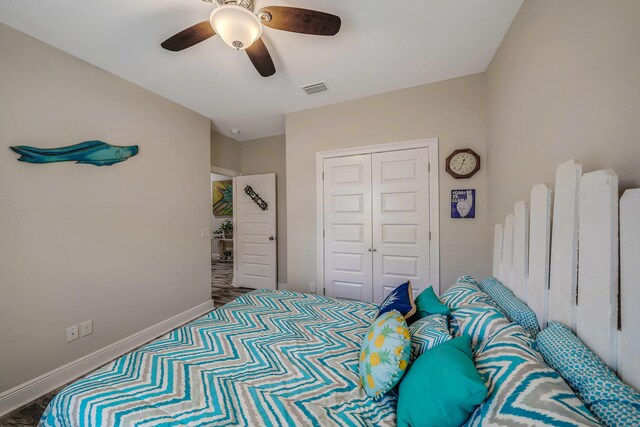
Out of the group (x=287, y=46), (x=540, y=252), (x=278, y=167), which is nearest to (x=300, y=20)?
(x=287, y=46)

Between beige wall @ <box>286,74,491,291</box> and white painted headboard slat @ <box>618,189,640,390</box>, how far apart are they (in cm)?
176

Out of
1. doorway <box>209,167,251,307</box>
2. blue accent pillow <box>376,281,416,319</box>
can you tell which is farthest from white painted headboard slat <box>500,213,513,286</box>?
doorway <box>209,167,251,307</box>

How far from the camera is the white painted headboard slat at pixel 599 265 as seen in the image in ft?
2.35

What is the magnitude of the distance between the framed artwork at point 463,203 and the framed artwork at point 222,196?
5034mm

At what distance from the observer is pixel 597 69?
0.89 m

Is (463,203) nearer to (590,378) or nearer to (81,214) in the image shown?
(590,378)

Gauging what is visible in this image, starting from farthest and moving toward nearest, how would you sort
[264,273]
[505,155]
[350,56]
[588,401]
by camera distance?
[264,273] < [350,56] < [505,155] < [588,401]

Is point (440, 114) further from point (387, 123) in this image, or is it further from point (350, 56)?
point (350, 56)

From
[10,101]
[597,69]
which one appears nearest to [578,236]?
[597,69]

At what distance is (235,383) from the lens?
103cm

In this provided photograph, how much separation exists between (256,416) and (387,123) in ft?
8.99

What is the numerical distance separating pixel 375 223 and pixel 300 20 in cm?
201

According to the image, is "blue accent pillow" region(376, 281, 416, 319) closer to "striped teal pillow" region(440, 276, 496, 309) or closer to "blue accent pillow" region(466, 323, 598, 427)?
"striped teal pillow" region(440, 276, 496, 309)

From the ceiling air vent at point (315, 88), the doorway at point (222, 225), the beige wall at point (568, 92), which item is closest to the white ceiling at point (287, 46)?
the ceiling air vent at point (315, 88)
